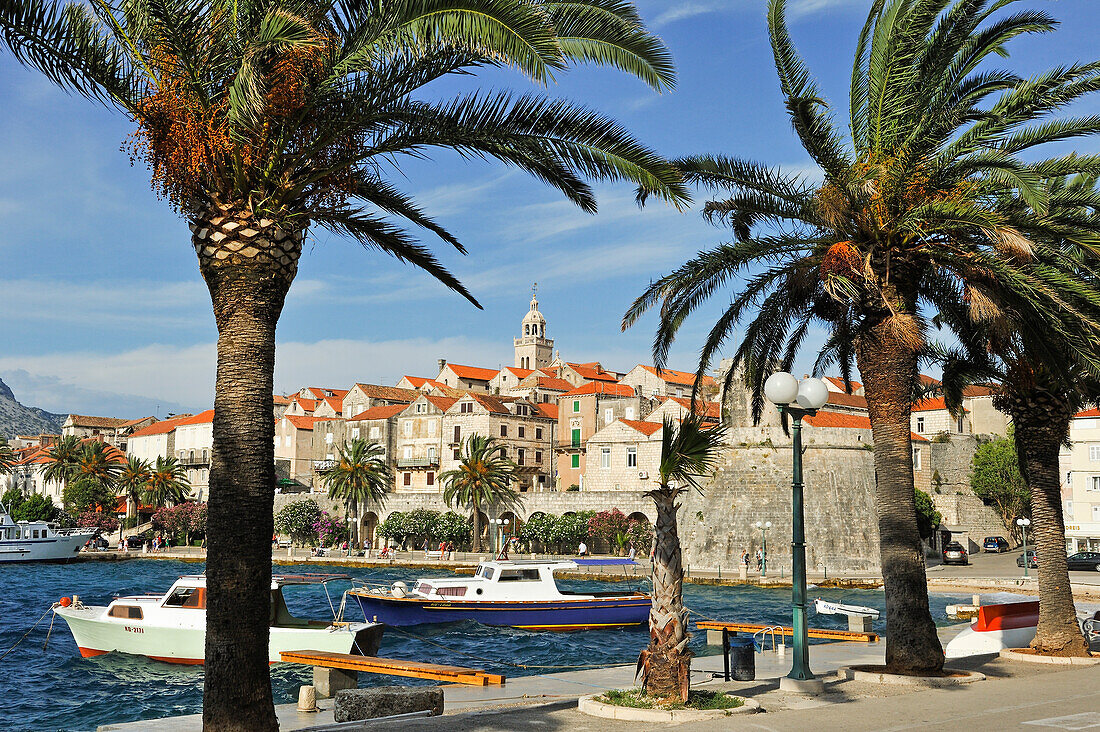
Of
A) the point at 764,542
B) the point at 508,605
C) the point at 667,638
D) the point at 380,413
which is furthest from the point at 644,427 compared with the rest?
the point at 667,638

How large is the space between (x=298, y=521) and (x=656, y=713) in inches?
3014

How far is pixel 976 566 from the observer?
6356 cm

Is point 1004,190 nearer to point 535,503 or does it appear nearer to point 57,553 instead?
point 535,503

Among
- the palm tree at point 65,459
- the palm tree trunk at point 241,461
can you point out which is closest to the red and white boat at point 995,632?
the palm tree trunk at point 241,461

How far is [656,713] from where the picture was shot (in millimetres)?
11375

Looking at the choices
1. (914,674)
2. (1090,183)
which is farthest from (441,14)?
(1090,183)

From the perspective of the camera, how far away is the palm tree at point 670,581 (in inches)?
470

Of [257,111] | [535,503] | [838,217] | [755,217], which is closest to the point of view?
[257,111]

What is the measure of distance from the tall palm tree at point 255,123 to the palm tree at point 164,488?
94.9 meters

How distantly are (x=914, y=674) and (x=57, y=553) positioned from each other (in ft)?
255

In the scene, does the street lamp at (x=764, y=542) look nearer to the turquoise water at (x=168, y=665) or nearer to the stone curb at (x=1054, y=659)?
the turquoise water at (x=168, y=665)

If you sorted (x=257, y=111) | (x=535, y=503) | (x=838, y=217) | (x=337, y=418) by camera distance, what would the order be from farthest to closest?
(x=337, y=418)
(x=535, y=503)
(x=838, y=217)
(x=257, y=111)

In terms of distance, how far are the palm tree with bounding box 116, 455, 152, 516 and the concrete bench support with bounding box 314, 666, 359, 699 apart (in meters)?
88.9

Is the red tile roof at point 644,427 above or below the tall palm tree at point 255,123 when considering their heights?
above
